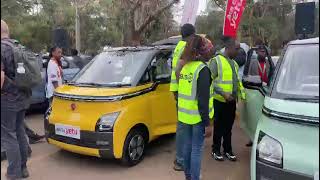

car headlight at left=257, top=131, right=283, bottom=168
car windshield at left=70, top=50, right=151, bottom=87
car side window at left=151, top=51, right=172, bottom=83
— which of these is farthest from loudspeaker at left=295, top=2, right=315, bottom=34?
car headlight at left=257, top=131, right=283, bottom=168

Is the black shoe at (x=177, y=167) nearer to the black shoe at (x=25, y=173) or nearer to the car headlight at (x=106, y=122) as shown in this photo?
the car headlight at (x=106, y=122)

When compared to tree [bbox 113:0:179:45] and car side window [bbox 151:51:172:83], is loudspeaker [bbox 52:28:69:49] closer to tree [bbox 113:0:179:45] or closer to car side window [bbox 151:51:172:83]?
tree [bbox 113:0:179:45]

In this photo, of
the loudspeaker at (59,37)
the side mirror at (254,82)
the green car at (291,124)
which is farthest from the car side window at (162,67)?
the loudspeaker at (59,37)

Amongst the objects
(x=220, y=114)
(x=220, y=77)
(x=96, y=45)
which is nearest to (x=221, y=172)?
(x=220, y=114)

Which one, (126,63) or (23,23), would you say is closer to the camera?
(126,63)

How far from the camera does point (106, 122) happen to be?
5.59 m

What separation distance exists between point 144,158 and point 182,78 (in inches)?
77.7

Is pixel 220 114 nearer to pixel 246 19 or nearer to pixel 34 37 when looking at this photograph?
pixel 34 37

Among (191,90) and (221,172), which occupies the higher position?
(191,90)

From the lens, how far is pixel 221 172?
5723mm

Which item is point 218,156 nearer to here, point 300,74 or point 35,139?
point 300,74

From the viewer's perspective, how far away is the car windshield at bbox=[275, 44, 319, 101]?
4059 millimetres

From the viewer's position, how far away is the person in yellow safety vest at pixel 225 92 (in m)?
5.90

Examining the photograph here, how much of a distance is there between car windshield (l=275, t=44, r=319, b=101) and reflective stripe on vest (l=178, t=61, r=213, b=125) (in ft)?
2.77
